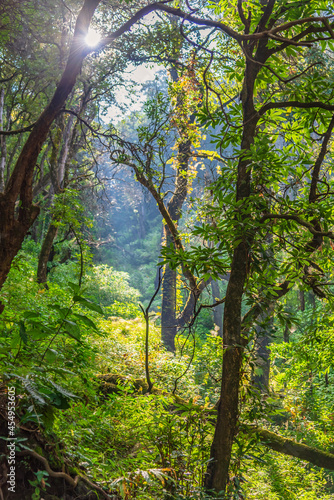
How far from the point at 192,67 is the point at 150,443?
220 inches

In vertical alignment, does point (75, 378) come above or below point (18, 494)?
above

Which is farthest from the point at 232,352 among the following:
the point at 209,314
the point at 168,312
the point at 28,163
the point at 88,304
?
the point at 168,312

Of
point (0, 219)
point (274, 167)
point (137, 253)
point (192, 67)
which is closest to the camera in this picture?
point (274, 167)

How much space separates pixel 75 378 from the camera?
10.2 feet

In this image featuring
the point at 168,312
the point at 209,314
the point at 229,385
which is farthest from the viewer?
the point at 168,312

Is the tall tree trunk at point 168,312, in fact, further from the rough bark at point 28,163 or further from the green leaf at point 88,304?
the green leaf at point 88,304

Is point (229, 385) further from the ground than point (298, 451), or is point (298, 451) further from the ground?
point (229, 385)

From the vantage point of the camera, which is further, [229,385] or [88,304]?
[229,385]

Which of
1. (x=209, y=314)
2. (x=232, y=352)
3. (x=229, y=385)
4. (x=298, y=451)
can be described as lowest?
(x=298, y=451)

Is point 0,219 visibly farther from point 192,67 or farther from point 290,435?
point 290,435

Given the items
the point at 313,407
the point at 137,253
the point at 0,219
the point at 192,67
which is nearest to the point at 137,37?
the point at 192,67

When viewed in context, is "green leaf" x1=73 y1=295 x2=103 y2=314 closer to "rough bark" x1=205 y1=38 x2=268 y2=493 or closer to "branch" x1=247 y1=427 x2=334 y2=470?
"rough bark" x1=205 y1=38 x2=268 y2=493

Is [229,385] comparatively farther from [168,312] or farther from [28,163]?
[168,312]

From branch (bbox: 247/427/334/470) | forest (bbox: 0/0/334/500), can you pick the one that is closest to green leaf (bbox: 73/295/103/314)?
forest (bbox: 0/0/334/500)
